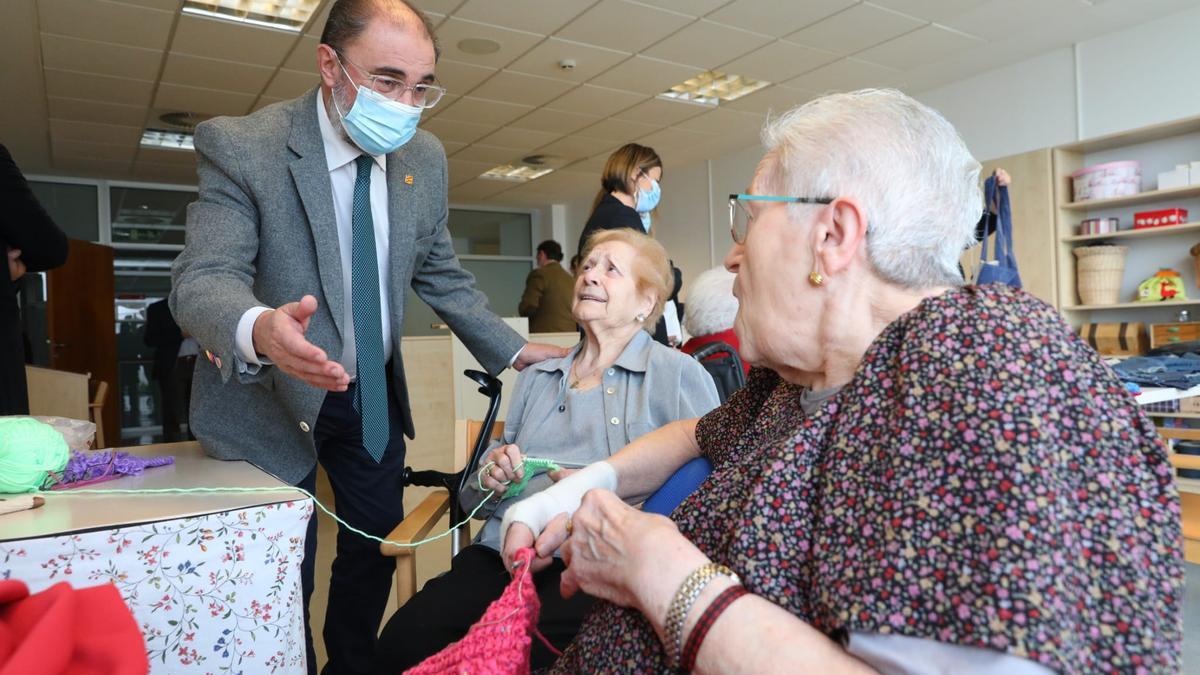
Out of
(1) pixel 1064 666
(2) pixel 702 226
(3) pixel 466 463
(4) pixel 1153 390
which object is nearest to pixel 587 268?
(3) pixel 466 463

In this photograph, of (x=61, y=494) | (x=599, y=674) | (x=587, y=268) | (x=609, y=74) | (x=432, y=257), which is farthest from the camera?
(x=609, y=74)

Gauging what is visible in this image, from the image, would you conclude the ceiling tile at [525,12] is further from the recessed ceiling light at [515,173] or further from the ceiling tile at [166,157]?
the ceiling tile at [166,157]

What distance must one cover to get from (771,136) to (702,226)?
26.0 ft

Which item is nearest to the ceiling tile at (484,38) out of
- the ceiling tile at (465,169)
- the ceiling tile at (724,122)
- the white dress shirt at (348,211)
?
the ceiling tile at (724,122)

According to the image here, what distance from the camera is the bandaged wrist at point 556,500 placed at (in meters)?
1.18

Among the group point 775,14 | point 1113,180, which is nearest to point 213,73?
point 775,14

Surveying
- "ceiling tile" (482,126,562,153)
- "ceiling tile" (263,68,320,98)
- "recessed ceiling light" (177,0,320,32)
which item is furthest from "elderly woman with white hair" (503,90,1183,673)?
"ceiling tile" (482,126,562,153)

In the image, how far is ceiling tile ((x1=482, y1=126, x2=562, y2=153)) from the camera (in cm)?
720

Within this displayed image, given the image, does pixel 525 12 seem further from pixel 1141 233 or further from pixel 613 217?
pixel 1141 233

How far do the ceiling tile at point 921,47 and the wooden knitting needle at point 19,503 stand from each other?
535 centimetres

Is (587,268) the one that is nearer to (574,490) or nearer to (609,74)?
(574,490)

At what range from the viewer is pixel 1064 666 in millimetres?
543

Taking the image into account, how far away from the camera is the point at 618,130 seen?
716 cm

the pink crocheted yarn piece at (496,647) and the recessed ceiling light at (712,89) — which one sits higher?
the recessed ceiling light at (712,89)
